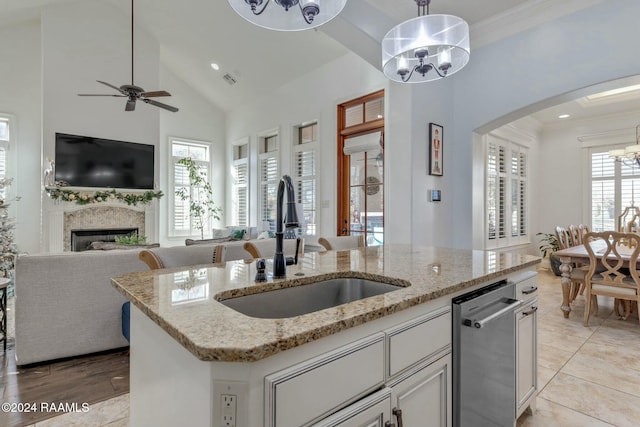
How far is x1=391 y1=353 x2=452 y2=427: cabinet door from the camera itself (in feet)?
3.45

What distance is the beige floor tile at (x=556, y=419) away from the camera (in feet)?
6.13

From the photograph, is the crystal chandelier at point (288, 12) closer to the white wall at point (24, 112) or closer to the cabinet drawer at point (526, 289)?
the cabinet drawer at point (526, 289)

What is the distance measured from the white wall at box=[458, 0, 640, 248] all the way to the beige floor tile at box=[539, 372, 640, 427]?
2076mm

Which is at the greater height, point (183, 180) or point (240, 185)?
point (183, 180)

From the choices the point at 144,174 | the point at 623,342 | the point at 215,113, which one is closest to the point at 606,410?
the point at 623,342

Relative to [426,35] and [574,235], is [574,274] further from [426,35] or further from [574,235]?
[426,35]

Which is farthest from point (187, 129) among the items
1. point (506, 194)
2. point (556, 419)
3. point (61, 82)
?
point (556, 419)

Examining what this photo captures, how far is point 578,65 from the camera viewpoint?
10.6 ft

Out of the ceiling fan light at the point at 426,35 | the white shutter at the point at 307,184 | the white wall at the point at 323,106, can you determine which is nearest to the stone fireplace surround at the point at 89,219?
the white wall at the point at 323,106

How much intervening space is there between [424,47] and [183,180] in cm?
656

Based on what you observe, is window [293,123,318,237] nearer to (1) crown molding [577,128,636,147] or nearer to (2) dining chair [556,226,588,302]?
(2) dining chair [556,226,588,302]

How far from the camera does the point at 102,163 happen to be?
5.72 metres

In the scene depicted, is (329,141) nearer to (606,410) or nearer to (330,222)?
(330,222)

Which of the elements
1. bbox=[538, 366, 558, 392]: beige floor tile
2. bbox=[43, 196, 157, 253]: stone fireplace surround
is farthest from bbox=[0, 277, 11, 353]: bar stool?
bbox=[538, 366, 558, 392]: beige floor tile
